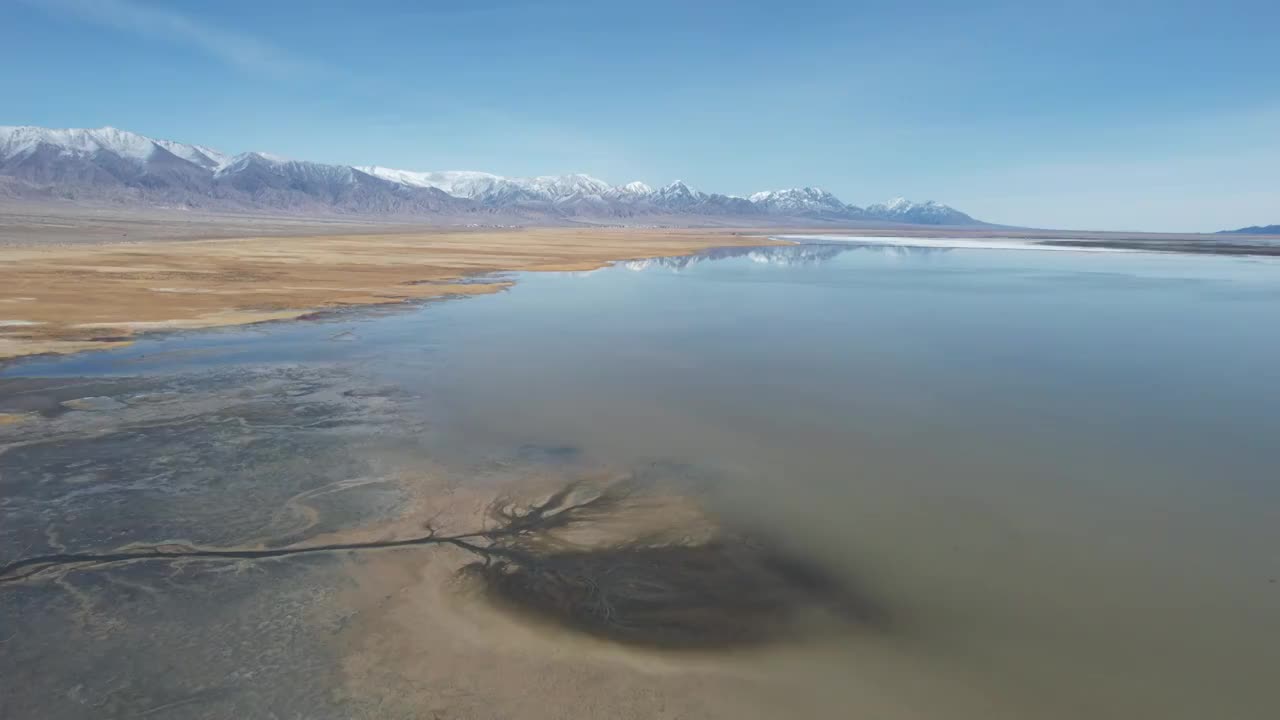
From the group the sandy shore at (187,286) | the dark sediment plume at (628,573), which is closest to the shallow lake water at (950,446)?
the dark sediment plume at (628,573)

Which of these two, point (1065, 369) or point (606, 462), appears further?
point (1065, 369)

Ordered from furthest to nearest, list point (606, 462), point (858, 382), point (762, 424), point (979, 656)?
1. point (858, 382)
2. point (762, 424)
3. point (606, 462)
4. point (979, 656)

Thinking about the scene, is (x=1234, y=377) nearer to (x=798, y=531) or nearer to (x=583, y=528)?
(x=798, y=531)

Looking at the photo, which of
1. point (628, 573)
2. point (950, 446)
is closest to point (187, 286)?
point (628, 573)

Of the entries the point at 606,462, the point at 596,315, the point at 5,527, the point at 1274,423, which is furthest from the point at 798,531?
the point at 596,315

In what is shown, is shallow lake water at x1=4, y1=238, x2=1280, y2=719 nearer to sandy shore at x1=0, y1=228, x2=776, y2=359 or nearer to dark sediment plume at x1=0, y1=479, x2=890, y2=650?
dark sediment plume at x1=0, y1=479, x2=890, y2=650

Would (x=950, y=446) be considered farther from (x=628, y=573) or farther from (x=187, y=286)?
(x=187, y=286)
